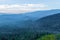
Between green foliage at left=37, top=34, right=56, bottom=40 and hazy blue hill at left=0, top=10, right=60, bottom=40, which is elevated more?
hazy blue hill at left=0, top=10, right=60, bottom=40

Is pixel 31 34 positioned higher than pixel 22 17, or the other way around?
pixel 22 17

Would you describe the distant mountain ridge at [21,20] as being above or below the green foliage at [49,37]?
above

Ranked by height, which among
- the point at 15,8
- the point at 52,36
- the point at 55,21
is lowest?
the point at 52,36

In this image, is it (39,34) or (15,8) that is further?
(15,8)

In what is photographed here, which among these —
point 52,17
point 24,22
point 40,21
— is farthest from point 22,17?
point 52,17

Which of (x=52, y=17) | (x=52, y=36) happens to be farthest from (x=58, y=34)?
(x=52, y=17)

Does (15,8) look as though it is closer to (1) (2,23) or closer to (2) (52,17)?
(1) (2,23)

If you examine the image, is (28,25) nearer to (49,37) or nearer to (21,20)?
(21,20)

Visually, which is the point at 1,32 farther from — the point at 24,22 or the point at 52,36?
the point at 52,36

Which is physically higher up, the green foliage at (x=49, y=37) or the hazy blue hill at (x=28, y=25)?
the hazy blue hill at (x=28, y=25)
